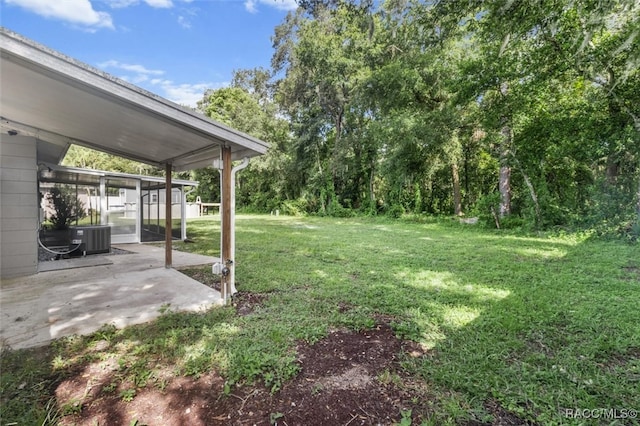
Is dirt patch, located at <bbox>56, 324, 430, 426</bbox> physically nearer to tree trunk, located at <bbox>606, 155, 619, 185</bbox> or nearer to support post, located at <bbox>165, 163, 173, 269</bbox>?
support post, located at <bbox>165, 163, 173, 269</bbox>

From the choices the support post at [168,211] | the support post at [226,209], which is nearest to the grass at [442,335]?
the support post at [226,209]

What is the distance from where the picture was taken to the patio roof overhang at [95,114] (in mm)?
2342

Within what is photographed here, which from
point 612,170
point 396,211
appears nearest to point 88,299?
point 612,170

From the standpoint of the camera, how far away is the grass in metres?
2.04

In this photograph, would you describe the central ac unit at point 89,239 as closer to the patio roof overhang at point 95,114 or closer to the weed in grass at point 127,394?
the patio roof overhang at point 95,114

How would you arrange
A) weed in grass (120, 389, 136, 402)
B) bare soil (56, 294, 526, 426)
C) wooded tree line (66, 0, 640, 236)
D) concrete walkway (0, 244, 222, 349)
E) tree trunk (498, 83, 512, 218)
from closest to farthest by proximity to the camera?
bare soil (56, 294, 526, 426)
weed in grass (120, 389, 136, 402)
concrete walkway (0, 244, 222, 349)
wooded tree line (66, 0, 640, 236)
tree trunk (498, 83, 512, 218)

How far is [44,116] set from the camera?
3934mm

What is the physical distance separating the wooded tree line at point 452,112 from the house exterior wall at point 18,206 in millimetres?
4995

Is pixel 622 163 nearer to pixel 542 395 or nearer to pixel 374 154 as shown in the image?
pixel 542 395

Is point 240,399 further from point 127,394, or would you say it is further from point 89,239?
point 89,239

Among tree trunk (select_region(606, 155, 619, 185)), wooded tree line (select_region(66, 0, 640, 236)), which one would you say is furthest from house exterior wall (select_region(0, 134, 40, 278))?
tree trunk (select_region(606, 155, 619, 185))

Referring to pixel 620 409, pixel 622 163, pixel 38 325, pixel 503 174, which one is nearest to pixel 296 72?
pixel 503 174

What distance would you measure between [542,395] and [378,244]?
5834 mm

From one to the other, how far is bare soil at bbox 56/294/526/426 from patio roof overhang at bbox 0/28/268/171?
7.67 ft
